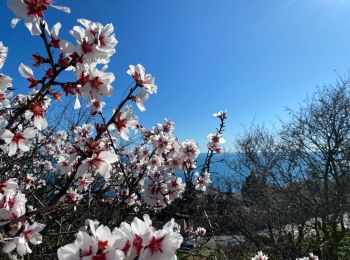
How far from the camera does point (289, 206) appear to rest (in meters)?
11.0

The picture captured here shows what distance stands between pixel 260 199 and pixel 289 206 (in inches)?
50.5

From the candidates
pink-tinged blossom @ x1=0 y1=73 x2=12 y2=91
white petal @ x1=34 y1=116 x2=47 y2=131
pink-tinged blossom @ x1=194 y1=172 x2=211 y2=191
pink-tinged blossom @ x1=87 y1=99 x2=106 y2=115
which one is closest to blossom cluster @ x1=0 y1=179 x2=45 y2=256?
white petal @ x1=34 y1=116 x2=47 y2=131

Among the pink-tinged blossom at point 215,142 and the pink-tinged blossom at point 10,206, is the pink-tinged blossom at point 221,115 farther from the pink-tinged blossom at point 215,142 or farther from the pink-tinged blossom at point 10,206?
the pink-tinged blossom at point 10,206

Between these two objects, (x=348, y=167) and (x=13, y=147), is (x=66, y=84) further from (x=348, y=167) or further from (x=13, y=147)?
(x=348, y=167)

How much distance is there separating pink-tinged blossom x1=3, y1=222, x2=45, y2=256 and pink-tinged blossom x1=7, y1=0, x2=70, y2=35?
2.90ft

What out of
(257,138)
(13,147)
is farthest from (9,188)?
(257,138)

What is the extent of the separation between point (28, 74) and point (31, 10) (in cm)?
38

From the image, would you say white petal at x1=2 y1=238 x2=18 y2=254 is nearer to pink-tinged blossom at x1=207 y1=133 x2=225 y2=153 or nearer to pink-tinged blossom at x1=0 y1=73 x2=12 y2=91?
pink-tinged blossom at x1=0 y1=73 x2=12 y2=91

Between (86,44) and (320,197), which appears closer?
(86,44)

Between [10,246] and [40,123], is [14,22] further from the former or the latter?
[10,246]

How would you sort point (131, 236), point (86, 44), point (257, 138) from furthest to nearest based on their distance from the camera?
point (257, 138) → point (86, 44) → point (131, 236)

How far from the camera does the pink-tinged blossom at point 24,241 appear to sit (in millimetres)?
1414

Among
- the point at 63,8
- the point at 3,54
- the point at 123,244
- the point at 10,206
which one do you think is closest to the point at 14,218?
the point at 10,206

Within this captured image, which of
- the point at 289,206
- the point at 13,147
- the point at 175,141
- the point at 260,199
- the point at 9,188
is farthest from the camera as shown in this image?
the point at 260,199
